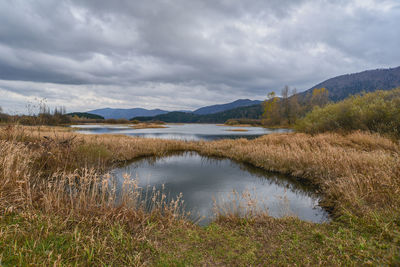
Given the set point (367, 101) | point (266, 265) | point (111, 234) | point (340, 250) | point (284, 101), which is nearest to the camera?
point (266, 265)

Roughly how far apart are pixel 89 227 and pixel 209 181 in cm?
843

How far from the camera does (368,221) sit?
4906mm

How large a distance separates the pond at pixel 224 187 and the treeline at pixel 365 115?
1184cm

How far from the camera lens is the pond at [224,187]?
7617 millimetres

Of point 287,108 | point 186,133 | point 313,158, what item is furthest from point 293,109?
point 313,158

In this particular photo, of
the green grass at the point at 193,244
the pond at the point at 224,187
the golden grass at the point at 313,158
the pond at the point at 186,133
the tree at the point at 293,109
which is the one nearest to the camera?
the green grass at the point at 193,244

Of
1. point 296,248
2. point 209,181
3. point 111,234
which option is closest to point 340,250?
point 296,248

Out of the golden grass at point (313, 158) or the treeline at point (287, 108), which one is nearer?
the golden grass at point (313, 158)

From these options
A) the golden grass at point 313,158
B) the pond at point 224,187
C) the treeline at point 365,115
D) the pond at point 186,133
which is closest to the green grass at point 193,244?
the pond at point 224,187

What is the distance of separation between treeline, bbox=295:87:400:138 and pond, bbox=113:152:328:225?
11.8 metres

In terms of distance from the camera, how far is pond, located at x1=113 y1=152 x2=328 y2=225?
300 inches

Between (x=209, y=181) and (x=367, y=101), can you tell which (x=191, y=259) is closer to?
(x=209, y=181)

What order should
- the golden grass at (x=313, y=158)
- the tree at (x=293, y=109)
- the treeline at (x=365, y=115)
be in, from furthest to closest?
the tree at (x=293, y=109), the treeline at (x=365, y=115), the golden grass at (x=313, y=158)

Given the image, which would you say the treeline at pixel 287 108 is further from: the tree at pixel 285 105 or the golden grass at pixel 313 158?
the golden grass at pixel 313 158
